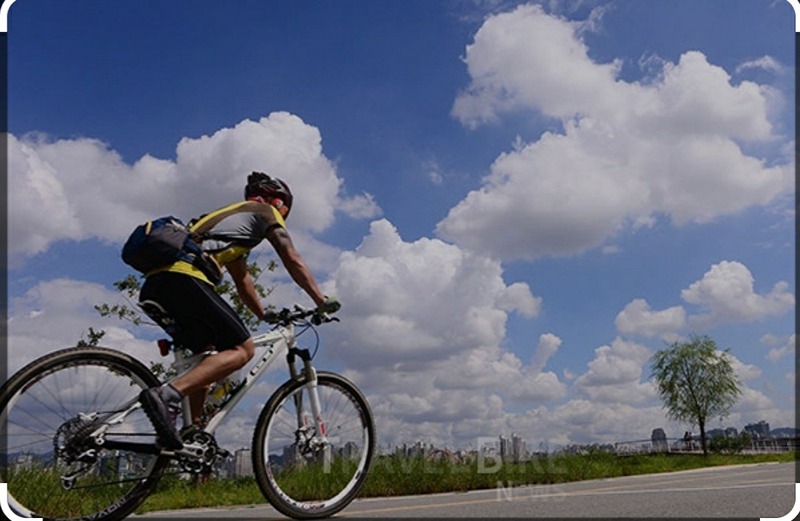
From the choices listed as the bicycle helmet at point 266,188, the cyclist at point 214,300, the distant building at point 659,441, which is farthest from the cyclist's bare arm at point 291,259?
the distant building at point 659,441

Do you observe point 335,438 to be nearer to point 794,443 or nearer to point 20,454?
point 20,454

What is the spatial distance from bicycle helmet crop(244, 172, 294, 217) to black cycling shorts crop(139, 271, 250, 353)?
0.79 m

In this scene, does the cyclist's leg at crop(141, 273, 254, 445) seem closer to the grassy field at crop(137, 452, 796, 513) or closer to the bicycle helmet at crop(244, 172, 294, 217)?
the bicycle helmet at crop(244, 172, 294, 217)

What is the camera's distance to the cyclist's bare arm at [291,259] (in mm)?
4805

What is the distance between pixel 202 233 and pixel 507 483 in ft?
24.2

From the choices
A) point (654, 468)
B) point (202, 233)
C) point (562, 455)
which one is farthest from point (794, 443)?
point (202, 233)

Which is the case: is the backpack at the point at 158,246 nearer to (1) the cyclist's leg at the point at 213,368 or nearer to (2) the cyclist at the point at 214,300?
(2) the cyclist at the point at 214,300

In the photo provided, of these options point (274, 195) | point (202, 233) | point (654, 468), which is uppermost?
point (274, 195)

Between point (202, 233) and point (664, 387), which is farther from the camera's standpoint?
point (664, 387)

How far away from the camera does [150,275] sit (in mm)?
4488

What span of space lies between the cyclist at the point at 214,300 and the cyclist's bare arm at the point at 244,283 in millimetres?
117

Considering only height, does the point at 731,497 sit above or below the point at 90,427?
below

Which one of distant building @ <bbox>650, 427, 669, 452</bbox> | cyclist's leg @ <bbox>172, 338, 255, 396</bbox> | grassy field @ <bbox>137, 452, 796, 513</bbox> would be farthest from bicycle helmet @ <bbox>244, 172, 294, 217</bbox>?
distant building @ <bbox>650, 427, 669, 452</bbox>

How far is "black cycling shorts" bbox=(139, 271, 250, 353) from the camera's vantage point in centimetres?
448
